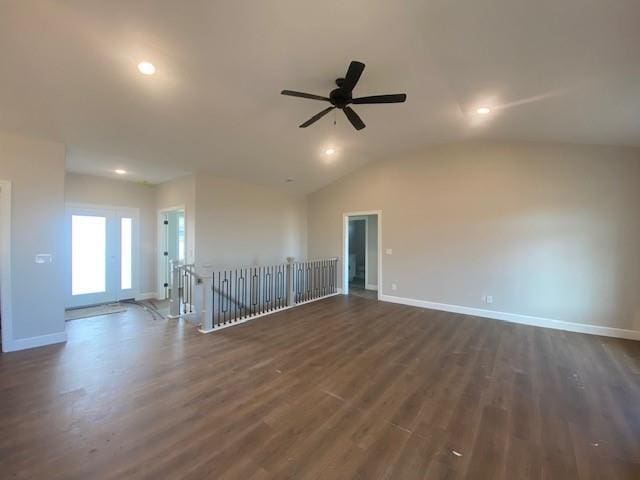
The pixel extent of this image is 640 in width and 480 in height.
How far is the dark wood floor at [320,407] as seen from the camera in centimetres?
179

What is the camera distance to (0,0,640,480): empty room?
6.67 feet

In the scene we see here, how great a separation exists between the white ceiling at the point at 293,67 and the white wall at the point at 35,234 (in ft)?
1.07

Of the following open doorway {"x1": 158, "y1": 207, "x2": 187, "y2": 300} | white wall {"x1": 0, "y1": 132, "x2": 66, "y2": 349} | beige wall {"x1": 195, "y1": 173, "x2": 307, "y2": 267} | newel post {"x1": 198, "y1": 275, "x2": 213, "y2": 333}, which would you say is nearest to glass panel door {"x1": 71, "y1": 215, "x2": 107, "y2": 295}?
open doorway {"x1": 158, "y1": 207, "x2": 187, "y2": 300}

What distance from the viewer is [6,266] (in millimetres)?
3412

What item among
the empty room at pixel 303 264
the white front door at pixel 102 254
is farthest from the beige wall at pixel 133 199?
the white front door at pixel 102 254

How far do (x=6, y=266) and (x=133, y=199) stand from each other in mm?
3193

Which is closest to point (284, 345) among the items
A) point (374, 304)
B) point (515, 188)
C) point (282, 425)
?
point (282, 425)

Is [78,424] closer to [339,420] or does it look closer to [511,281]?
[339,420]

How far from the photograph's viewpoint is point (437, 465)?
179cm

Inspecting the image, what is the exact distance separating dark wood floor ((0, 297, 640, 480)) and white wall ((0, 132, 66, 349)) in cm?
39

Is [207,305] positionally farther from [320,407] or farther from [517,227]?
[517,227]

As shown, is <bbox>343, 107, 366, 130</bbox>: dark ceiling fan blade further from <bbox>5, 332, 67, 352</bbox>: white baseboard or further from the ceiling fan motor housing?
<bbox>5, 332, 67, 352</bbox>: white baseboard

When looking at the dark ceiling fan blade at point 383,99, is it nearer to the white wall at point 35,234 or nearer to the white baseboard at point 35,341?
the white wall at point 35,234

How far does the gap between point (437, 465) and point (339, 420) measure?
2.50 feet
